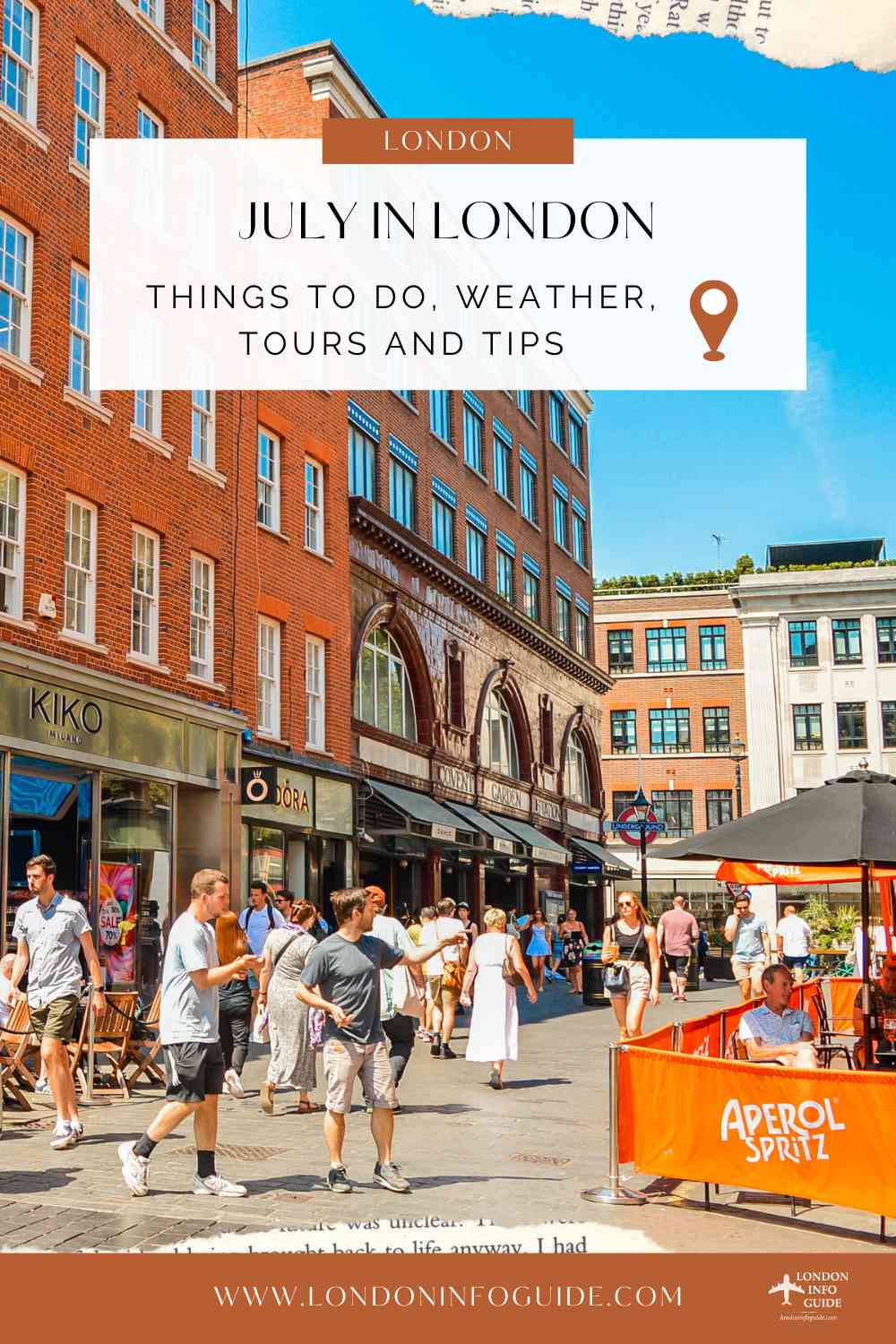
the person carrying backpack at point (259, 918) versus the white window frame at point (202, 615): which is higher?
the white window frame at point (202, 615)

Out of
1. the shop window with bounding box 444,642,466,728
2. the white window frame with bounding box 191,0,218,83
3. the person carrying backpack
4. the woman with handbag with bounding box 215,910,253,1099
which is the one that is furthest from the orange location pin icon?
the shop window with bounding box 444,642,466,728

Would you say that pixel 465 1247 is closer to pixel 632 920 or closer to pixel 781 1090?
pixel 781 1090

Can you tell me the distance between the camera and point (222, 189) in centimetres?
2238

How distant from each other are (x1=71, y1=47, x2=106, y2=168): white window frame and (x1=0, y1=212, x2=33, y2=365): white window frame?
177 cm

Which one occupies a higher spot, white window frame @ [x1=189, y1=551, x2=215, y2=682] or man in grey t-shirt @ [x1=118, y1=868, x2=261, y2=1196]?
white window frame @ [x1=189, y1=551, x2=215, y2=682]

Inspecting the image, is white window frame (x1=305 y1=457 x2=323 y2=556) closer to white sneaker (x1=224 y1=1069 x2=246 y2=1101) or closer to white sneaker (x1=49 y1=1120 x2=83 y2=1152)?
white sneaker (x1=224 y1=1069 x2=246 y2=1101)

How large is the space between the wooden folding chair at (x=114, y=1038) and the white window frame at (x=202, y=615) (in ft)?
27.9

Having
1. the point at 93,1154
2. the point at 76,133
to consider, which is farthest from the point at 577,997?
the point at 93,1154

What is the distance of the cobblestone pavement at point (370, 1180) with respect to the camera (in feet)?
24.8

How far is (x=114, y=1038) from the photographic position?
13000 mm

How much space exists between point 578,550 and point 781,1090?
142 feet

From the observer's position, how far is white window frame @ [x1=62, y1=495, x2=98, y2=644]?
59.1 feet

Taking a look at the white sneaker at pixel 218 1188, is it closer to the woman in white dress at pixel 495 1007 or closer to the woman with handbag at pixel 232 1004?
the woman with handbag at pixel 232 1004
